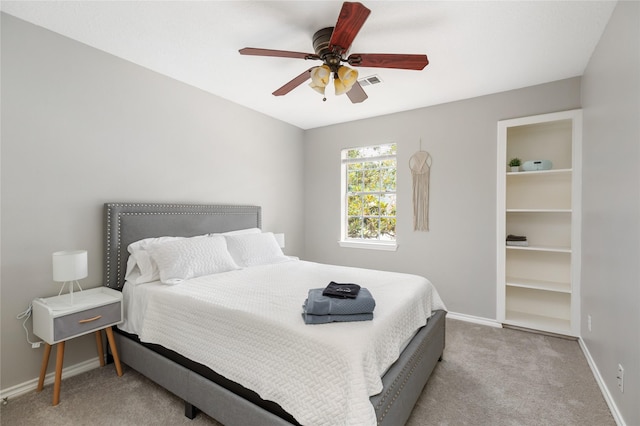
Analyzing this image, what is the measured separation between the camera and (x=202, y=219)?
3146 millimetres

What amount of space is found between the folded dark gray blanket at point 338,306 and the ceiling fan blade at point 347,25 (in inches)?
59.6

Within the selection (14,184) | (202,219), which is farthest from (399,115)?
(14,184)

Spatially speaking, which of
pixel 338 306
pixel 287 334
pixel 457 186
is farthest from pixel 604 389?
pixel 287 334

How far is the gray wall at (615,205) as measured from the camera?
1599 millimetres

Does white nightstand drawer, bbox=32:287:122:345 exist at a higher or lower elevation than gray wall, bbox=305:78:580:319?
lower

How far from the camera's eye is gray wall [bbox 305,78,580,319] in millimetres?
A: 3277

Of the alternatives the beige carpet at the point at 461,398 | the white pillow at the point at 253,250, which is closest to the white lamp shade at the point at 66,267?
the beige carpet at the point at 461,398

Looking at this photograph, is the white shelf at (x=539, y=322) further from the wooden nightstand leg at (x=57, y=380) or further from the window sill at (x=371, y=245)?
the wooden nightstand leg at (x=57, y=380)

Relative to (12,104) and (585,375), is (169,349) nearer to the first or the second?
(12,104)

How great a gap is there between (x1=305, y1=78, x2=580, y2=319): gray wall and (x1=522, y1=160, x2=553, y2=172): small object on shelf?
11.9 inches

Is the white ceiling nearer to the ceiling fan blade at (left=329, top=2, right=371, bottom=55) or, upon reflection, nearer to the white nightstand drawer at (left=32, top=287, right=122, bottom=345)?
the ceiling fan blade at (left=329, top=2, right=371, bottom=55)

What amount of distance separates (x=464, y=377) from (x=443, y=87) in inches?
108

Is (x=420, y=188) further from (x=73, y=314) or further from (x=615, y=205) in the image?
(x=73, y=314)

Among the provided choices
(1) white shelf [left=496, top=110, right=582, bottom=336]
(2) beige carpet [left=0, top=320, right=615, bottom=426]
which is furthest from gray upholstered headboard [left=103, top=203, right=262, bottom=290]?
(1) white shelf [left=496, top=110, right=582, bottom=336]
